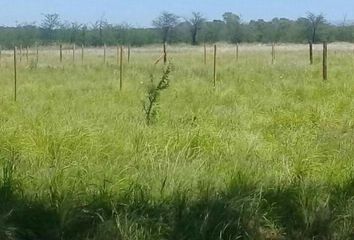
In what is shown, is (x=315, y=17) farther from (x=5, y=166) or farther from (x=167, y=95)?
(x=5, y=166)

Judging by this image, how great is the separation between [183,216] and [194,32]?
7304 cm

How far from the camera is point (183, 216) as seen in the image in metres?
3.80

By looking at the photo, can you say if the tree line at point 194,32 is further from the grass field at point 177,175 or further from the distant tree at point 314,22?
the grass field at point 177,175

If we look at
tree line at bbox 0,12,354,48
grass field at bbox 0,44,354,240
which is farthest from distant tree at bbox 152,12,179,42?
grass field at bbox 0,44,354,240

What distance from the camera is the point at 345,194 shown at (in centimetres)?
432

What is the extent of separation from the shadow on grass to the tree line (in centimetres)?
6867

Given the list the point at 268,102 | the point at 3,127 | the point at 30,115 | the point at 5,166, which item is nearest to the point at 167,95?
the point at 268,102

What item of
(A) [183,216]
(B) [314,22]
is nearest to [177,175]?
(A) [183,216]

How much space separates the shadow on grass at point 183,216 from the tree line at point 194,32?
225 feet

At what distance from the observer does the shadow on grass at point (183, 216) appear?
3611mm

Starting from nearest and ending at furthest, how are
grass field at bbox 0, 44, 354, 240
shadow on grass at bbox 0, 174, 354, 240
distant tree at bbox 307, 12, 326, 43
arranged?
1. shadow on grass at bbox 0, 174, 354, 240
2. grass field at bbox 0, 44, 354, 240
3. distant tree at bbox 307, 12, 326, 43

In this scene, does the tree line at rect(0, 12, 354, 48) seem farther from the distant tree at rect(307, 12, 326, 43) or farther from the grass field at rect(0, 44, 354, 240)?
the grass field at rect(0, 44, 354, 240)

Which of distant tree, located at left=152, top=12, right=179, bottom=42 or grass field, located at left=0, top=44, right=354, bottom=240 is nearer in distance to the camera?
grass field, located at left=0, top=44, right=354, bottom=240

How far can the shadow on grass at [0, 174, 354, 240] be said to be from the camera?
361cm
